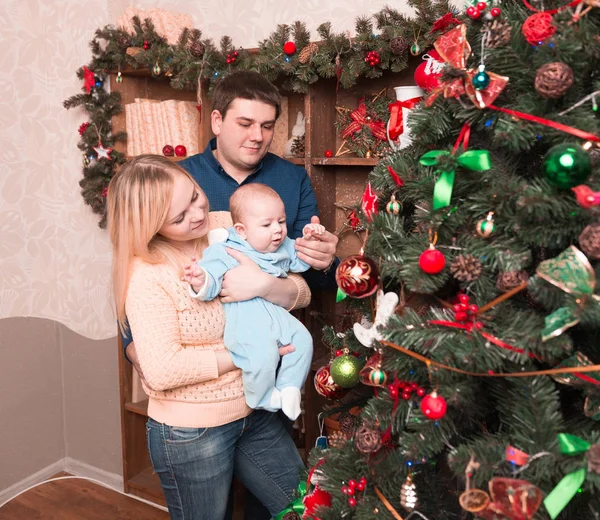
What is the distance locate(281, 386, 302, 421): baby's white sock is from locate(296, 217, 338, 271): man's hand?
14.9 inches

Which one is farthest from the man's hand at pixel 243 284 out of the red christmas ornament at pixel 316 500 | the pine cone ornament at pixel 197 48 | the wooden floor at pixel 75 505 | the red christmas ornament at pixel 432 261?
the wooden floor at pixel 75 505

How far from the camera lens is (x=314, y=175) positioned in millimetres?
2416

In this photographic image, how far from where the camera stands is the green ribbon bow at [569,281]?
93 cm

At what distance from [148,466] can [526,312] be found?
2.46 meters

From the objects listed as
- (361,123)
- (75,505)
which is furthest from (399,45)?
(75,505)

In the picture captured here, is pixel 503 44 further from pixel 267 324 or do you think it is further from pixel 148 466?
pixel 148 466

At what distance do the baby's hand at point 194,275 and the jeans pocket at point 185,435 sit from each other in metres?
0.40

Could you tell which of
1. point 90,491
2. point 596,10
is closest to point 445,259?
point 596,10

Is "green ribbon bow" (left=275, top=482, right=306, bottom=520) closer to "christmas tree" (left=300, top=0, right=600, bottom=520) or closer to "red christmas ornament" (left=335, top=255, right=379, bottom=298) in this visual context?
"christmas tree" (left=300, top=0, right=600, bottom=520)

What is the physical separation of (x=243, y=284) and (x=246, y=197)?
0.84 feet

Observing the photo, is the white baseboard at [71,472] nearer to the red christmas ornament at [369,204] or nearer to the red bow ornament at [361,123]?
the red bow ornament at [361,123]

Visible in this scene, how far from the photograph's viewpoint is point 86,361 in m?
3.08

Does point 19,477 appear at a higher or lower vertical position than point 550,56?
lower

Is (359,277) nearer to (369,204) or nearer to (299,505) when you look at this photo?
(369,204)
